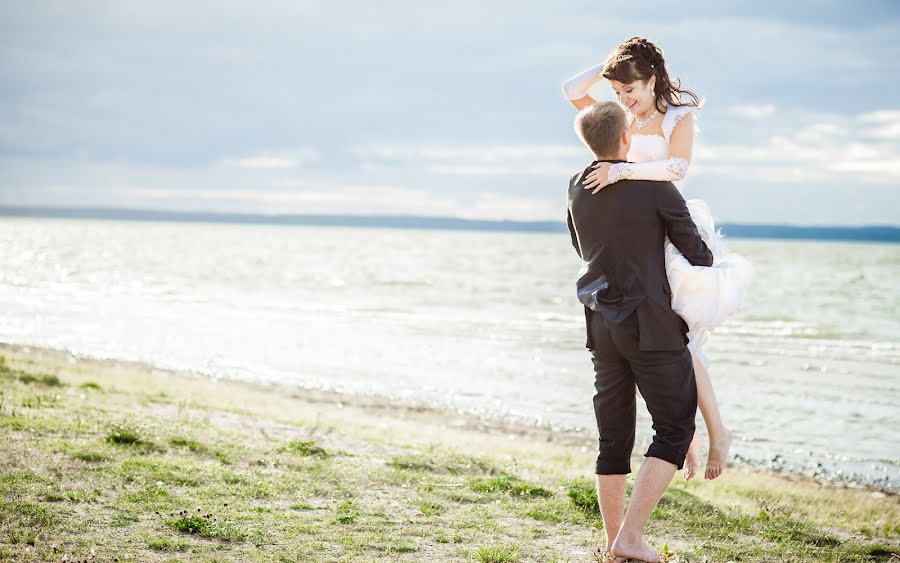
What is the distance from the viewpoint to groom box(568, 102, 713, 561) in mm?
4648

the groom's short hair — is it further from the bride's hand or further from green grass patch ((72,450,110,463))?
green grass patch ((72,450,110,463))

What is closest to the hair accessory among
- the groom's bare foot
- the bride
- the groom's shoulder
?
the bride

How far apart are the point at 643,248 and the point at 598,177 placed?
0.44m

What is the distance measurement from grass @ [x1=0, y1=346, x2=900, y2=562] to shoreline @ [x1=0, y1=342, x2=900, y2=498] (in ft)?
7.27

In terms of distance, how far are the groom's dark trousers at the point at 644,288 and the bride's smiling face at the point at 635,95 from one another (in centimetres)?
56

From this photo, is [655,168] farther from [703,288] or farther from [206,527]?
[206,527]

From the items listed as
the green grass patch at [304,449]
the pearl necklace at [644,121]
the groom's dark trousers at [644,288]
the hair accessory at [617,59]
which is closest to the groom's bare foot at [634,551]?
the groom's dark trousers at [644,288]

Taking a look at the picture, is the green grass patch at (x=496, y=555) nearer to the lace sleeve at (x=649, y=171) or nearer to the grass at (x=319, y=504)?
the grass at (x=319, y=504)

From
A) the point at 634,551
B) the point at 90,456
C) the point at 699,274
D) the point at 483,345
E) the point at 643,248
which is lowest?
the point at 483,345

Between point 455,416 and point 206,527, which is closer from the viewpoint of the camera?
point 206,527

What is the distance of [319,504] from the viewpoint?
691 centimetres

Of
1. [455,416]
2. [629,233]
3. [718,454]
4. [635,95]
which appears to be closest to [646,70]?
[635,95]

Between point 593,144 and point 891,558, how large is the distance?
3.97 m

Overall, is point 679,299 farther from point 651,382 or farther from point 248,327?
point 248,327
